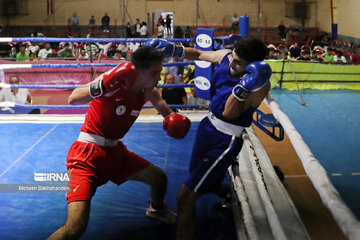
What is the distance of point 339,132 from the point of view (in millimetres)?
4621

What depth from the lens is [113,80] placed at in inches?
64.1

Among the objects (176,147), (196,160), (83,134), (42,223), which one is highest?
(83,134)

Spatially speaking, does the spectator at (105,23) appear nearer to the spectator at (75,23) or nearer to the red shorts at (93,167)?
the spectator at (75,23)

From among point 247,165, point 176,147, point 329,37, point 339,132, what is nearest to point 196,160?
point 247,165

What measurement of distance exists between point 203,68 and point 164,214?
2.47 m

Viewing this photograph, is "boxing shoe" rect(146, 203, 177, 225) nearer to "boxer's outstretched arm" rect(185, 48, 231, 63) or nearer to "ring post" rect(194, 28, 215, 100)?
"boxer's outstretched arm" rect(185, 48, 231, 63)

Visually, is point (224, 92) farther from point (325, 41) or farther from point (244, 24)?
point (325, 41)

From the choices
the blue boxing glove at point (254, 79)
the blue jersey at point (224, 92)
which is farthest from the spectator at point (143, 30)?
the blue boxing glove at point (254, 79)

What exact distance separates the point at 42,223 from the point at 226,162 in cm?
121

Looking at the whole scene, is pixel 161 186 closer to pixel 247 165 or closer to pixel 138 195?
pixel 138 195

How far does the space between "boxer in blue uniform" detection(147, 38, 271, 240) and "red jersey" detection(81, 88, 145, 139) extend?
17.5 inches

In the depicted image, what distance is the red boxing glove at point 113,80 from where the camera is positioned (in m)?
1.63

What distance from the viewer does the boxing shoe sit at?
7.16ft

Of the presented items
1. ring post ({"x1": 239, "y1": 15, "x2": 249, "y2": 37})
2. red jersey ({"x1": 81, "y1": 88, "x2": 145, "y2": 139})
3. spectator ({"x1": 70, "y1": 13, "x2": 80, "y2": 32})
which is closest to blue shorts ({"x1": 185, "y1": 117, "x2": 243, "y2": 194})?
red jersey ({"x1": 81, "y1": 88, "x2": 145, "y2": 139})
